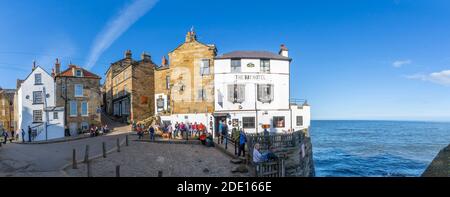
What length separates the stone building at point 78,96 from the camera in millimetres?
31812

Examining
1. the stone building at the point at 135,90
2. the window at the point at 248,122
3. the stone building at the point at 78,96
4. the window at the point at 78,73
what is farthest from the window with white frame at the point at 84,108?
the window at the point at 248,122

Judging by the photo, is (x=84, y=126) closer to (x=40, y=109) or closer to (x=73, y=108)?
(x=73, y=108)

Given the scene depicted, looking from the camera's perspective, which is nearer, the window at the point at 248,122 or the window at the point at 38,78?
the window at the point at 248,122

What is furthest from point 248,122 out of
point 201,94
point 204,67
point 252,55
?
point 204,67

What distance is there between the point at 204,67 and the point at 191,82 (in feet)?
7.69

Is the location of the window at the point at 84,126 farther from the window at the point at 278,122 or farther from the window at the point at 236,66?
the window at the point at 278,122

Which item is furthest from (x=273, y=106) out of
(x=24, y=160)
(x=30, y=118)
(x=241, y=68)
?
(x=30, y=118)

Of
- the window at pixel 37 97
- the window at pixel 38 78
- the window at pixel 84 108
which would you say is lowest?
the window at pixel 84 108

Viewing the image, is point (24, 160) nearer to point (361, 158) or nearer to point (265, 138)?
point (265, 138)

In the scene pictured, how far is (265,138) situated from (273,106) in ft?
34.6

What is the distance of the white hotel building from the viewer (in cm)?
2623

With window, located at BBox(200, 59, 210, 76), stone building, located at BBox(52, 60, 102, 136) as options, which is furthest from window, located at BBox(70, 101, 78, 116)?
window, located at BBox(200, 59, 210, 76)

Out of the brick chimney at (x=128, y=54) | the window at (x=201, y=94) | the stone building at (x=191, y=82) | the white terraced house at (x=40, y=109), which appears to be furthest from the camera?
the brick chimney at (x=128, y=54)

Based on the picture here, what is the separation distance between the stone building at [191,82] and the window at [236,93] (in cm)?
219
